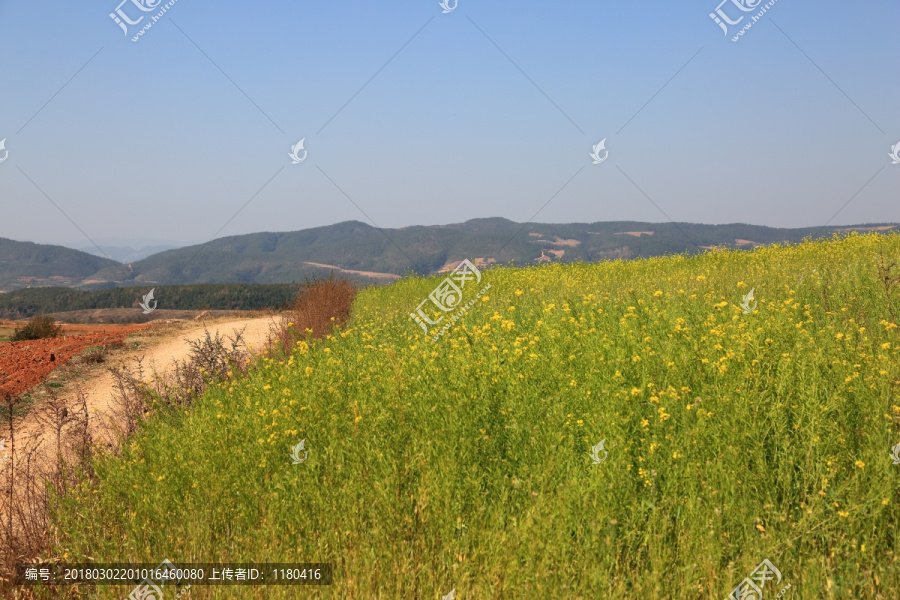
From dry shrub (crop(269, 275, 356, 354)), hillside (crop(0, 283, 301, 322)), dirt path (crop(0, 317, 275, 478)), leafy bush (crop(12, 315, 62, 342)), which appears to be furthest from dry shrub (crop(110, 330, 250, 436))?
hillside (crop(0, 283, 301, 322))

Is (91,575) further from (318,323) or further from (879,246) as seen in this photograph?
(879,246)

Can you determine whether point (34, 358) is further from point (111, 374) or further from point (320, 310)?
point (320, 310)

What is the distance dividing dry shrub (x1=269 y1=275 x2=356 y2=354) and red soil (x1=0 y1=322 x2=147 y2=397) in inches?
180

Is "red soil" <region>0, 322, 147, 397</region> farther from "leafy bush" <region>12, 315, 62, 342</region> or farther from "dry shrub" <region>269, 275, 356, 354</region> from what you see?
"dry shrub" <region>269, 275, 356, 354</region>

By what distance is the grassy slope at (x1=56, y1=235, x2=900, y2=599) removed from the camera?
128 inches

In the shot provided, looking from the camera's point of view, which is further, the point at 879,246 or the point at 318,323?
the point at 318,323

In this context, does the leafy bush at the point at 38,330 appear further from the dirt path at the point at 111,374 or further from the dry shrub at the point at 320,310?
the dry shrub at the point at 320,310

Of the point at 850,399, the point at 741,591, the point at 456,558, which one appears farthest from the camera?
the point at 850,399

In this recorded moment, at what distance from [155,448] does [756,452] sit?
468 cm

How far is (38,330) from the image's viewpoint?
20.7m

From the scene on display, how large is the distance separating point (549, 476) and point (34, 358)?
14611 mm

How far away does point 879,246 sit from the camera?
12039mm

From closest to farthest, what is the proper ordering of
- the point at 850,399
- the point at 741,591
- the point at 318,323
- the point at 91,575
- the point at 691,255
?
the point at 741,591, the point at 91,575, the point at 850,399, the point at 318,323, the point at 691,255

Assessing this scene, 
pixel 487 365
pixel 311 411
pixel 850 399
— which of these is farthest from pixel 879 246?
pixel 311 411
